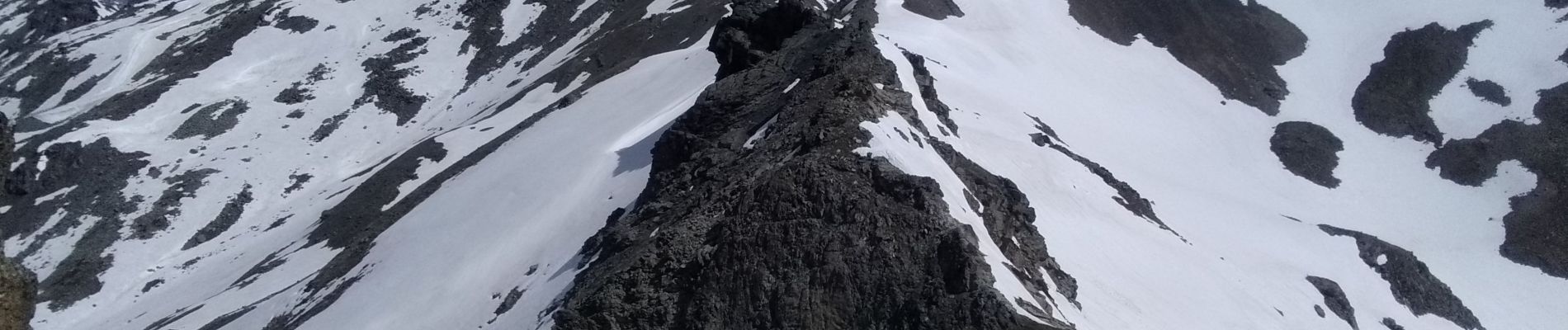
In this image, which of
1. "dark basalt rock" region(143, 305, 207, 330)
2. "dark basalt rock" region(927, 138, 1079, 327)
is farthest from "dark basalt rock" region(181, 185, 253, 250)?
"dark basalt rock" region(927, 138, 1079, 327)

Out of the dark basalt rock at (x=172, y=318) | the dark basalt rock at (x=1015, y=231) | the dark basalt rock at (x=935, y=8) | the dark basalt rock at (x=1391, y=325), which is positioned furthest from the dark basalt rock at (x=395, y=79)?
the dark basalt rock at (x=1391, y=325)

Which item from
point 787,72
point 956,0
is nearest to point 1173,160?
point 956,0

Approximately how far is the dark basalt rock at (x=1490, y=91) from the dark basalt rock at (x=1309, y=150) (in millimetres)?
8798

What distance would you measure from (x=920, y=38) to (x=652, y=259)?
32019mm

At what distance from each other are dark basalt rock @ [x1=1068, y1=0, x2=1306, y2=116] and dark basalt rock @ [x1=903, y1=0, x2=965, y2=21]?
28.3ft

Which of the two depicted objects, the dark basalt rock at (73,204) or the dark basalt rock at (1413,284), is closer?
the dark basalt rock at (1413,284)

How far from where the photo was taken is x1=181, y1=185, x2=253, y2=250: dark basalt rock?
43.2m

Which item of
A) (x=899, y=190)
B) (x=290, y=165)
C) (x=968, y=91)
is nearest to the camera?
(x=899, y=190)

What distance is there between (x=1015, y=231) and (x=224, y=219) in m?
36.7

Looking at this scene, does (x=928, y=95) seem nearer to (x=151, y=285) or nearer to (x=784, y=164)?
(x=784, y=164)

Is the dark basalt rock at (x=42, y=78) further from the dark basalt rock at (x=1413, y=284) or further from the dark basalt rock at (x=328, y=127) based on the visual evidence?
the dark basalt rock at (x=1413, y=284)

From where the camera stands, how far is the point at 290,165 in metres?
49.7

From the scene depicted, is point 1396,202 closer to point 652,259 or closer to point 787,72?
point 787,72

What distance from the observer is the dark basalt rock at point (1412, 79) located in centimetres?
5234
